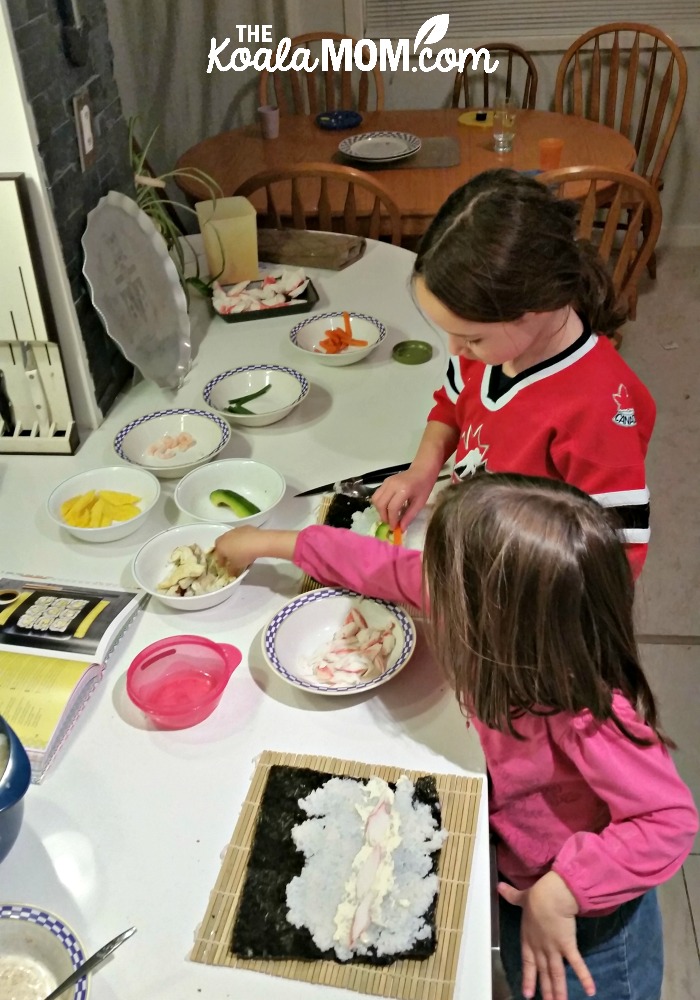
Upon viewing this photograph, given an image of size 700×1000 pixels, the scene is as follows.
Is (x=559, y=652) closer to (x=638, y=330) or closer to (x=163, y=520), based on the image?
(x=163, y=520)

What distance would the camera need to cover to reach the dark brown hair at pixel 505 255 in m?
1.04

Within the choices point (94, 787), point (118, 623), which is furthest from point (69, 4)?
point (94, 787)

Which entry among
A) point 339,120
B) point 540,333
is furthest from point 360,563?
point 339,120

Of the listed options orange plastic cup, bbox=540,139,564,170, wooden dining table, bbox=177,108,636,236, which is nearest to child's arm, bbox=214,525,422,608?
wooden dining table, bbox=177,108,636,236

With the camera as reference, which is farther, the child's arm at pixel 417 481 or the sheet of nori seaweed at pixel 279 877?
the child's arm at pixel 417 481

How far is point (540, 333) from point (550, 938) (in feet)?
2.40

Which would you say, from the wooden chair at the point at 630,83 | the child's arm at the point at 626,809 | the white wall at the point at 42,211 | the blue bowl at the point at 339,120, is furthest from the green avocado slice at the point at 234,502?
the wooden chair at the point at 630,83

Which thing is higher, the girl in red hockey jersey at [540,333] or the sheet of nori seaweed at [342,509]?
the girl in red hockey jersey at [540,333]

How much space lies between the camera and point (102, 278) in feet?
4.82

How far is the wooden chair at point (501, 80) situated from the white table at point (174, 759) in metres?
2.75

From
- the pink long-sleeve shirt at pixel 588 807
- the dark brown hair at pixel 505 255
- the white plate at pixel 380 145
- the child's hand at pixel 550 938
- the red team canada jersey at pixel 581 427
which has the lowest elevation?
the child's hand at pixel 550 938

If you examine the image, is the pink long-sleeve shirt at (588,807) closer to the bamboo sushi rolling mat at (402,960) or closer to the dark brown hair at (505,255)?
the bamboo sushi rolling mat at (402,960)

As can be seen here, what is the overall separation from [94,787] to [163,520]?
0.49m

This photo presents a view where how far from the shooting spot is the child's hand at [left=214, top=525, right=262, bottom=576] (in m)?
1.17
